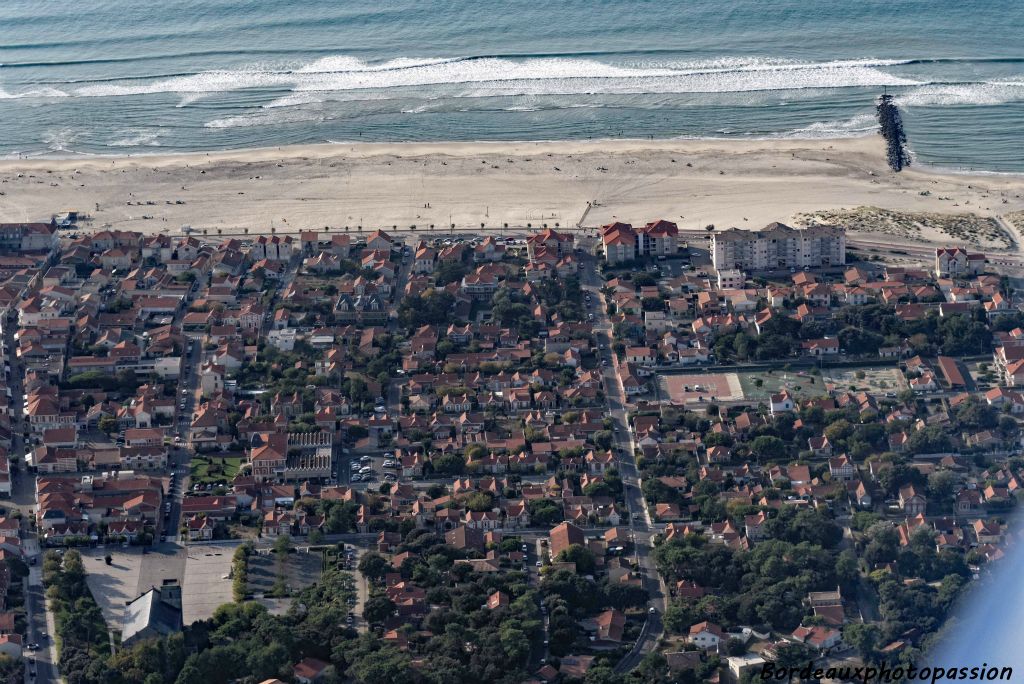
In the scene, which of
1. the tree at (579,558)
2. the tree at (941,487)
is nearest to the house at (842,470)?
the tree at (941,487)

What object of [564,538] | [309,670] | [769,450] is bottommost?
[309,670]

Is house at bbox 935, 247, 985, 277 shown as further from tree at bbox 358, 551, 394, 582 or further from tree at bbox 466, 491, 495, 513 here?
tree at bbox 358, 551, 394, 582

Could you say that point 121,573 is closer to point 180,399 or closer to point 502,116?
point 180,399

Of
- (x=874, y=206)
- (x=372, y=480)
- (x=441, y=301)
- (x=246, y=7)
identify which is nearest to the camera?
(x=372, y=480)

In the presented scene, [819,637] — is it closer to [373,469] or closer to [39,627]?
[373,469]

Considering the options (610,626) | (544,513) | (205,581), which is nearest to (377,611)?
(205,581)

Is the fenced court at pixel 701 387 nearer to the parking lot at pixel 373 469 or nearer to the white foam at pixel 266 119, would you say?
the parking lot at pixel 373 469

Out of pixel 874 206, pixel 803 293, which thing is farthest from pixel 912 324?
pixel 874 206

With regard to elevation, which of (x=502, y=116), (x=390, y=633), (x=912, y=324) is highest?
(x=502, y=116)
